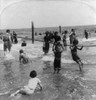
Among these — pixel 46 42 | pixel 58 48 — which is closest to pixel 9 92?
pixel 58 48

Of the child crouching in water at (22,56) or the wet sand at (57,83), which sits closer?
the wet sand at (57,83)

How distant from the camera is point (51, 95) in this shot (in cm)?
675

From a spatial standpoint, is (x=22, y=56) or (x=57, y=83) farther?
(x=22, y=56)

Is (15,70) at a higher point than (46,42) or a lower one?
lower

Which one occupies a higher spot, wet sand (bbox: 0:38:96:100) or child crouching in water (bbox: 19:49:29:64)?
child crouching in water (bbox: 19:49:29:64)

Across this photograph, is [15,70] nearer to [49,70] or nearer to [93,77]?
[49,70]

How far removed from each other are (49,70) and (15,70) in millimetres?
1720

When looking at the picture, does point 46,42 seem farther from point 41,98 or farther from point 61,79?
point 41,98

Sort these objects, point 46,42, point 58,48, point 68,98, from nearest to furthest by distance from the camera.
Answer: point 68,98 < point 58,48 < point 46,42

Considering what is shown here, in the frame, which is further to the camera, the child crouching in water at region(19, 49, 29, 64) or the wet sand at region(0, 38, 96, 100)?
the child crouching in water at region(19, 49, 29, 64)

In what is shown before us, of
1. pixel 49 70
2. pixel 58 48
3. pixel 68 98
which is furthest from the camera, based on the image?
pixel 49 70

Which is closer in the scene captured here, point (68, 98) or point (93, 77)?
point (68, 98)

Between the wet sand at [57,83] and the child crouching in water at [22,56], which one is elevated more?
the child crouching in water at [22,56]

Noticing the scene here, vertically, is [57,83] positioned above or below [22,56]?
below
